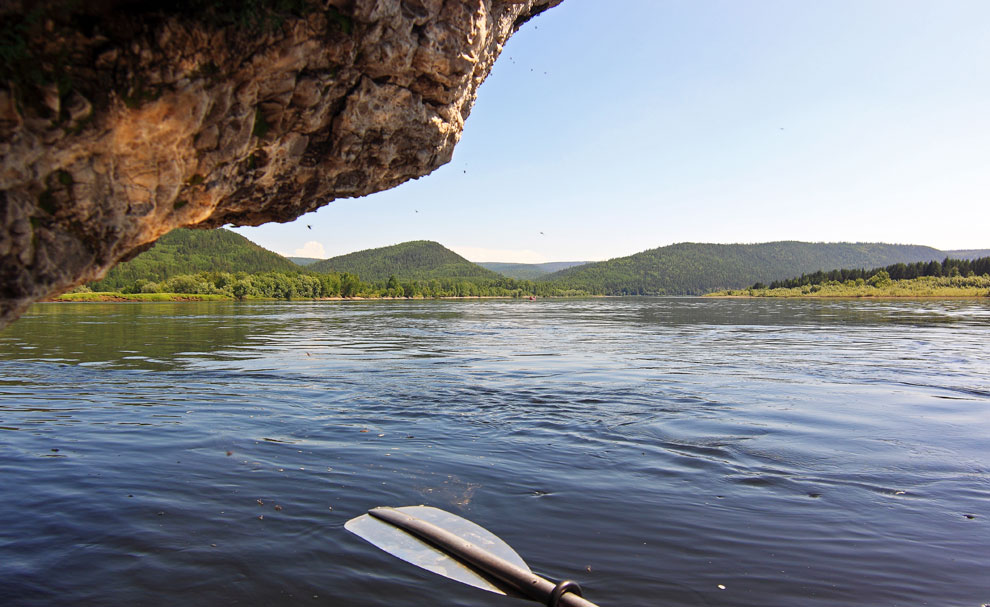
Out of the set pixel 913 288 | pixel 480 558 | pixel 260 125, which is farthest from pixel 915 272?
pixel 260 125

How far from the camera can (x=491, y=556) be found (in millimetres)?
5336

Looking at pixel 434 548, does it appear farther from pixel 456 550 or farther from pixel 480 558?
pixel 480 558

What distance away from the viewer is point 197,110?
5781 mm

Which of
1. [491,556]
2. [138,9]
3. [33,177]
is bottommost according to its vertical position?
[491,556]

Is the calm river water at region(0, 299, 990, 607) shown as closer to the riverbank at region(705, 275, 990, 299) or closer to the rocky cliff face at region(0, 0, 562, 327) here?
the rocky cliff face at region(0, 0, 562, 327)

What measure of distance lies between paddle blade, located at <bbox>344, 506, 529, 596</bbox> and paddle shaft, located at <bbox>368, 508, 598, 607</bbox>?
72 millimetres

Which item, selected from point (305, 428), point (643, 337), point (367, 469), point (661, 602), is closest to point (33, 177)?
point (367, 469)

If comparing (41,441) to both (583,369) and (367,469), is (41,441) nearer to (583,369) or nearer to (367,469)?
(367,469)

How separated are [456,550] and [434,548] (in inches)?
16.3

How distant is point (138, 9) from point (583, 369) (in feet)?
59.4

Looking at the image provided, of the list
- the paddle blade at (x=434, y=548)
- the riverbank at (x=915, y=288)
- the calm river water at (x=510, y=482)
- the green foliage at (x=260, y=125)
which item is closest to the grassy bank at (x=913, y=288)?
A: the riverbank at (x=915, y=288)

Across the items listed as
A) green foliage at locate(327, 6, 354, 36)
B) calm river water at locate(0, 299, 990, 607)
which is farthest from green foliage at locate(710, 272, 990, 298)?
green foliage at locate(327, 6, 354, 36)

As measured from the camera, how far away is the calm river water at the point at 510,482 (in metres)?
5.59

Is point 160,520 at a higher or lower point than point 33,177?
lower
